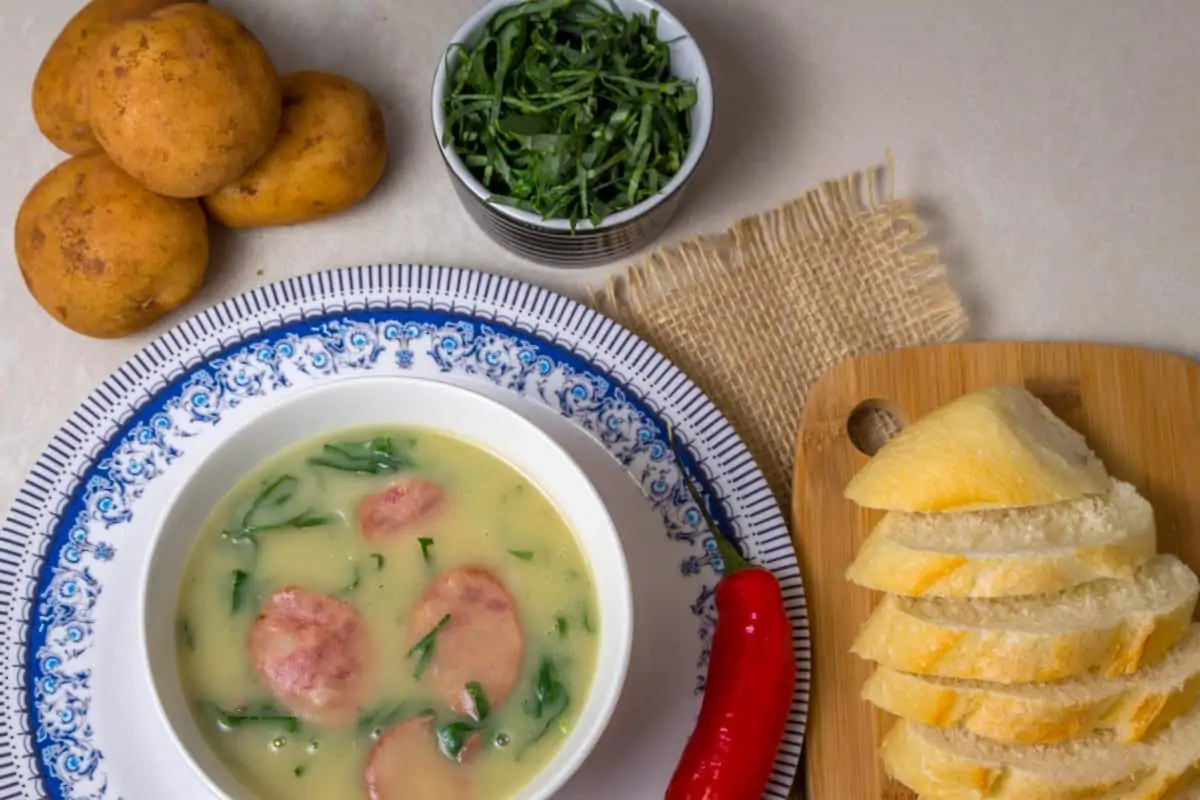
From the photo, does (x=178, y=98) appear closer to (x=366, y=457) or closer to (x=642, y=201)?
(x=366, y=457)

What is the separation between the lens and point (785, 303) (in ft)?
7.08

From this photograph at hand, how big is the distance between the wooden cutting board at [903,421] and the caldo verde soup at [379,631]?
1.45 ft

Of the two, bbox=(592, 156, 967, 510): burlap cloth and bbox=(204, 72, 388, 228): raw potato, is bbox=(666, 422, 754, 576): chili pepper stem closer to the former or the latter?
bbox=(592, 156, 967, 510): burlap cloth

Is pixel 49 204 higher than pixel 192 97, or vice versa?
pixel 192 97

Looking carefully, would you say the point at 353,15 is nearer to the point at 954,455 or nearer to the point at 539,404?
the point at 539,404

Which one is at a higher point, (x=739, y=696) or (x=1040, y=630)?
(x=1040, y=630)

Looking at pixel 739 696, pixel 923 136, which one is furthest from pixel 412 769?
pixel 923 136

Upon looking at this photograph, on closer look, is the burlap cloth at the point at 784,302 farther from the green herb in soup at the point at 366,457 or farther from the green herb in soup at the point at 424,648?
the green herb in soup at the point at 424,648

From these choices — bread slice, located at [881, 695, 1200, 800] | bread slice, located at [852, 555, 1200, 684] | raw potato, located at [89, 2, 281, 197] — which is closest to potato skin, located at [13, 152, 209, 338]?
raw potato, located at [89, 2, 281, 197]

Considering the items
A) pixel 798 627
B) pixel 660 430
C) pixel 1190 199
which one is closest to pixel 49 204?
pixel 660 430

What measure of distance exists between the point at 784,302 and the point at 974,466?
0.50m

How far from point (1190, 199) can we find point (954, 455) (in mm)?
920

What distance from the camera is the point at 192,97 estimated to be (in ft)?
5.90

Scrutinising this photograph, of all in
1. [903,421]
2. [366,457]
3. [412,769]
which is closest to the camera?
[412,769]
